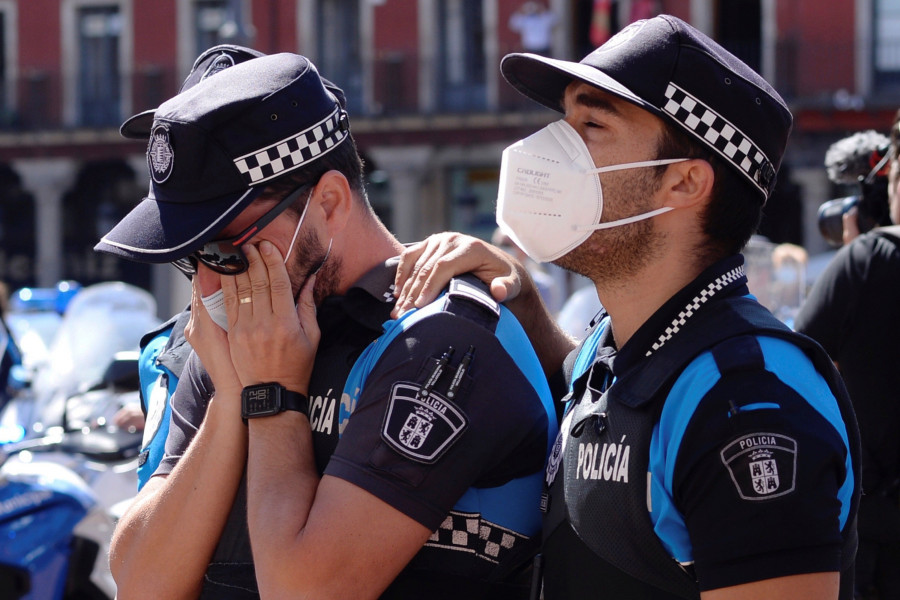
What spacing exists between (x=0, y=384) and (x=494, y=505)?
12.2 feet

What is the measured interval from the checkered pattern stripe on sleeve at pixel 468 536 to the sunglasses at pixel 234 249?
22.2 inches

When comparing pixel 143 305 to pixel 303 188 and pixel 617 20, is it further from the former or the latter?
pixel 617 20

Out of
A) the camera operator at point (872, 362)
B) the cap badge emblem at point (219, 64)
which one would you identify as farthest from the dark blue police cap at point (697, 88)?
the camera operator at point (872, 362)

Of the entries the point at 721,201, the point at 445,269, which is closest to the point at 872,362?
the point at 721,201

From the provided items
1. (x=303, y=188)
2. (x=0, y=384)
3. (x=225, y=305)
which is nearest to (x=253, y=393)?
(x=225, y=305)

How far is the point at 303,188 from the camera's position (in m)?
2.07

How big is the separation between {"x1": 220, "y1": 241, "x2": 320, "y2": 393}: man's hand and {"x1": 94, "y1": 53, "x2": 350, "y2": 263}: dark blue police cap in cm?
10

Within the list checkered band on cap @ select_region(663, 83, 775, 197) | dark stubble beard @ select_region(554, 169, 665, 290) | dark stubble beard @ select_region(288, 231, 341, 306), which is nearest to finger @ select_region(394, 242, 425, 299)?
dark stubble beard @ select_region(288, 231, 341, 306)

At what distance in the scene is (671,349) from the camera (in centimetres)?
176

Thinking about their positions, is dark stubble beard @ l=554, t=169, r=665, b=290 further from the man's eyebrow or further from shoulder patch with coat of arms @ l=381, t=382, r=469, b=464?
shoulder patch with coat of arms @ l=381, t=382, r=469, b=464

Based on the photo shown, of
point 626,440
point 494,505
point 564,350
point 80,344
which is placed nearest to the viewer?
point 626,440

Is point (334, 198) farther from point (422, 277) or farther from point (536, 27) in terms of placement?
point (536, 27)

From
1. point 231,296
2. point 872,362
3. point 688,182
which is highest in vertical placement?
point 688,182

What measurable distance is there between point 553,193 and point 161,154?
0.68 m
